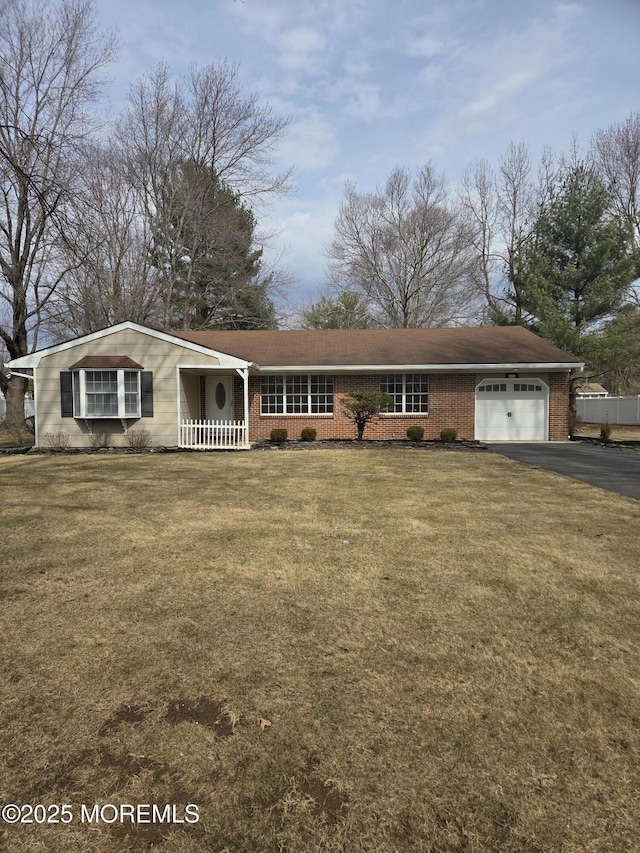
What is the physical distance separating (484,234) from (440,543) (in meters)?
30.2

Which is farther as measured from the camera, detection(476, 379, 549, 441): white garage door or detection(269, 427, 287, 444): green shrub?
detection(476, 379, 549, 441): white garage door

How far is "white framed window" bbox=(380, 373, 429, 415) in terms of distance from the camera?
16.6 m

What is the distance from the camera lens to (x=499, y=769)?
1824mm

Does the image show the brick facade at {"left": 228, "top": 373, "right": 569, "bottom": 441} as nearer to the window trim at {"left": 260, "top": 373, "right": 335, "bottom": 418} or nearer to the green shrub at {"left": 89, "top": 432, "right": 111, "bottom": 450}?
the window trim at {"left": 260, "top": 373, "right": 335, "bottom": 418}

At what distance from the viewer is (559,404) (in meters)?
16.4

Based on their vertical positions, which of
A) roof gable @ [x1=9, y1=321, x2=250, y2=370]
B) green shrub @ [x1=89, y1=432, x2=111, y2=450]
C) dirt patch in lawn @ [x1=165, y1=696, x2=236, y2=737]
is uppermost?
roof gable @ [x1=9, y1=321, x2=250, y2=370]

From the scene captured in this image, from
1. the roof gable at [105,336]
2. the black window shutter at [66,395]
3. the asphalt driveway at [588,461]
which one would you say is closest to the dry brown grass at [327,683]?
the asphalt driveway at [588,461]

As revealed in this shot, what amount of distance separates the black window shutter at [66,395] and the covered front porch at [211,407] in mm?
3182

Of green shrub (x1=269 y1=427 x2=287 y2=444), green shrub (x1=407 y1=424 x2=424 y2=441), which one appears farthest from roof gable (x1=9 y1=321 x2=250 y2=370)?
green shrub (x1=407 y1=424 x2=424 y2=441)

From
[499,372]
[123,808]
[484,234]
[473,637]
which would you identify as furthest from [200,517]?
[484,234]

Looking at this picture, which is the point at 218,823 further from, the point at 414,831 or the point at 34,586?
the point at 34,586

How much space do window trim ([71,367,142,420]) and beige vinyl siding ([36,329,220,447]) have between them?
0.92ft

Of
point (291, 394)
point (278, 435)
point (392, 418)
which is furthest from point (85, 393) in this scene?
point (392, 418)

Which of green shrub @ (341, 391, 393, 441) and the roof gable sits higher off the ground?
the roof gable
